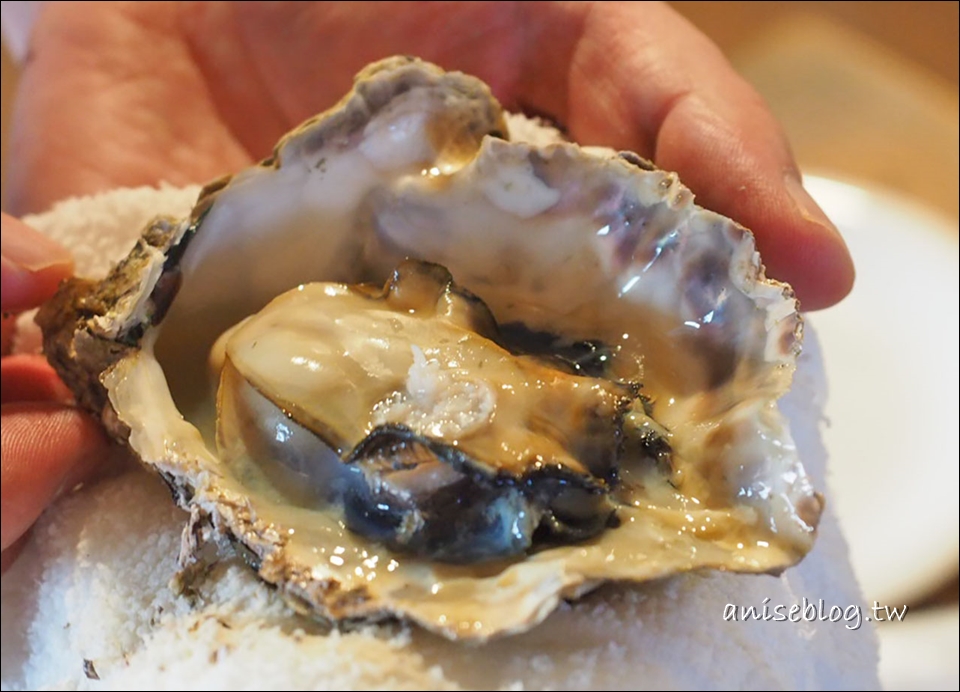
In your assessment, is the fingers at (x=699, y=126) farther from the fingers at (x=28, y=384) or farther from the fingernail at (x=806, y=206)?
the fingers at (x=28, y=384)

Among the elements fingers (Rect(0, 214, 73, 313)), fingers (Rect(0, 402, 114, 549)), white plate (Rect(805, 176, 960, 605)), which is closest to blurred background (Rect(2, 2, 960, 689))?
white plate (Rect(805, 176, 960, 605))

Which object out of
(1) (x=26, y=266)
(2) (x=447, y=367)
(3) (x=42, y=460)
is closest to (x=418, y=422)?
(2) (x=447, y=367)

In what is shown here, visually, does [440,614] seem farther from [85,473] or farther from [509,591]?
[85,473]

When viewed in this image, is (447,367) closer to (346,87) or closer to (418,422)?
(418,422)

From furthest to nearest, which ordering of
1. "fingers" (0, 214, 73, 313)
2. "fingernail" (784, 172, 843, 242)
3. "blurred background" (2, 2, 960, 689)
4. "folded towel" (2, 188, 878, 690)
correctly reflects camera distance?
"blurred background" (2, 2, 960, 689)
"fingers" (0, 214, 73, 313)
"fingernail" (784, 172, 843, 242)
"folded towel" (2, 188, 878, 690)

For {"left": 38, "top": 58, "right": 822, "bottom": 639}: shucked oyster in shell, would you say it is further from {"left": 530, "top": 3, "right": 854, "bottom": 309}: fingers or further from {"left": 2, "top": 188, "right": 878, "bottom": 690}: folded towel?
{"left": 530, "top": 3, "right": 854, "bottom": 309}: fingers
